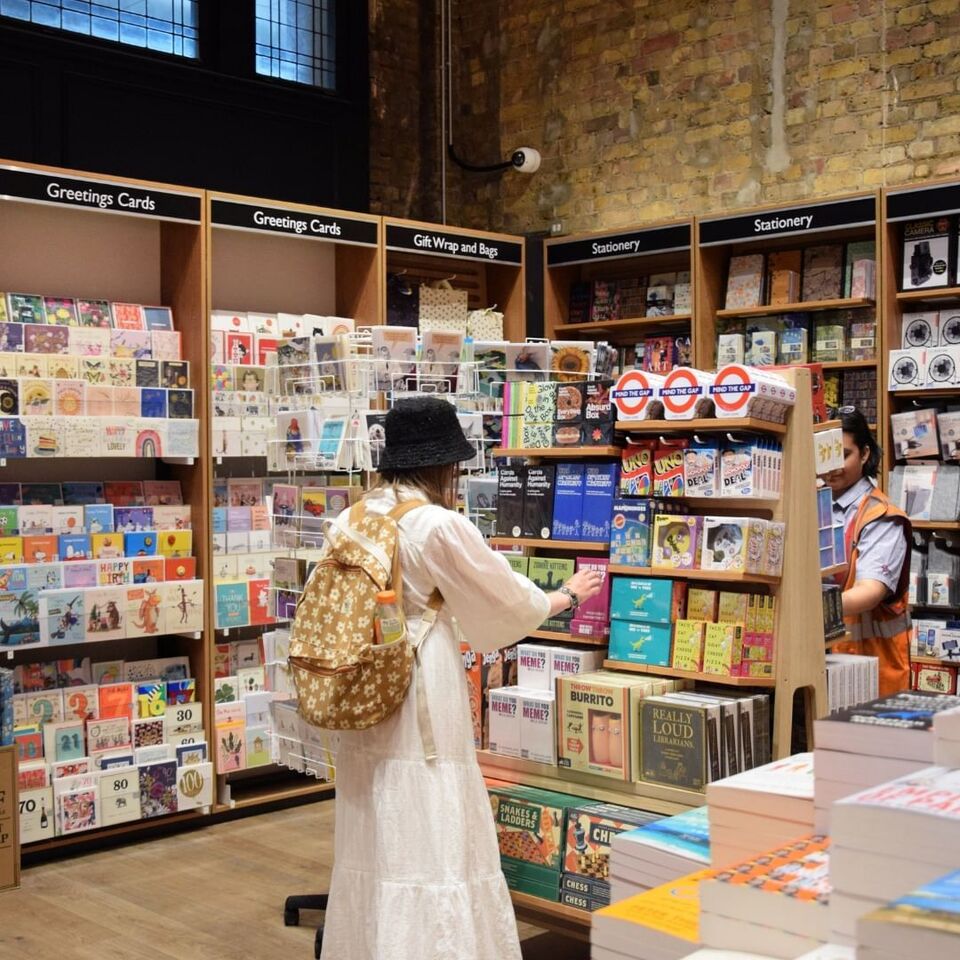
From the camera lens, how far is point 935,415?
597 cm

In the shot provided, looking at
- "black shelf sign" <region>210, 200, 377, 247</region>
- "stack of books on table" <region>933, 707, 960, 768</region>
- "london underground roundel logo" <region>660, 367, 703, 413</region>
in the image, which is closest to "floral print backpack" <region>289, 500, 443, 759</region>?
"london underground roundel logo" <region>660, 367, 703, 413</region>

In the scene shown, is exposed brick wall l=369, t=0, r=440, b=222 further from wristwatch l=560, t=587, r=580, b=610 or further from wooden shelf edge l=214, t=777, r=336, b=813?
wristwatch l=560, t=587, r=580, b=610

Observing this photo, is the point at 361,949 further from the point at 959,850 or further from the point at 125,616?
the point at 125,616

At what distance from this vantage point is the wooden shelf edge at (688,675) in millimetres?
3355

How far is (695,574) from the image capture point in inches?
134

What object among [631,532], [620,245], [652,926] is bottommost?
[652,926]

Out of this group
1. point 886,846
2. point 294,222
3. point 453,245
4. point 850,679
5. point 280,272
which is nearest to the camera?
point 886,846

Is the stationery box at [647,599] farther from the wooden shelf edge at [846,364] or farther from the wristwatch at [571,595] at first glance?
the wooden shelf edge at [846,364]

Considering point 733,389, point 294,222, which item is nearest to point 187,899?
point 733,389

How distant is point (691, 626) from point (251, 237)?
3.75 meters

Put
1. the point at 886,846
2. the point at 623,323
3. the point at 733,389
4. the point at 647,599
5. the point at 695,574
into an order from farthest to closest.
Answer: the point at 623,323 < the point at 647,599 < the point at 695,574 < the point at 733,389 < the point at 886,846

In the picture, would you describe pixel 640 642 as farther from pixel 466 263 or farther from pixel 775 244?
pixel 466 263

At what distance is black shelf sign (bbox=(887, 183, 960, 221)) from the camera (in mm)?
5800

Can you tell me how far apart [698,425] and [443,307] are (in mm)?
3994
